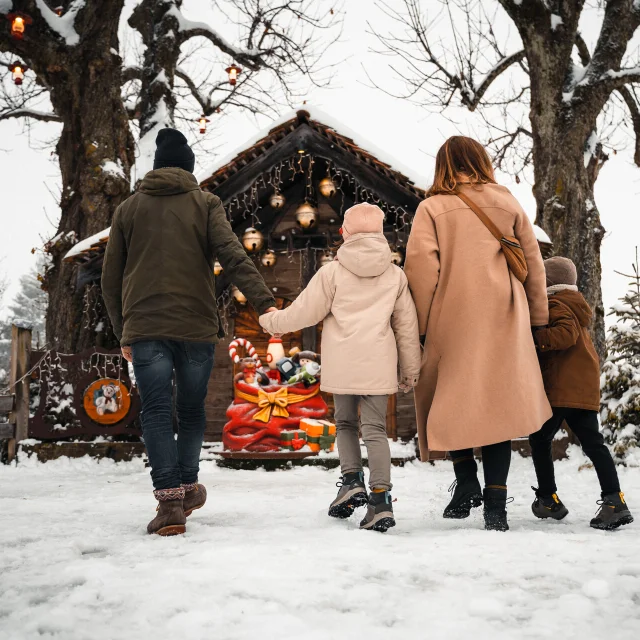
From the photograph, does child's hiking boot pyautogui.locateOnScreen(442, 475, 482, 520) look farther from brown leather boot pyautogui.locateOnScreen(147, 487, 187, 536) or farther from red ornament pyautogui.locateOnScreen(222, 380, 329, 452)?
red ornament pyautogui.locateOnScreen(222, 380, 329, 452)

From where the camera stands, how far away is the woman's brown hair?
151 inches

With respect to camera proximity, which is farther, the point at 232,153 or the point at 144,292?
the point at 232,153

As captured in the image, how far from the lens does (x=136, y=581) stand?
2.39 m

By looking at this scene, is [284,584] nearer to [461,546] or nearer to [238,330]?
[461,546]

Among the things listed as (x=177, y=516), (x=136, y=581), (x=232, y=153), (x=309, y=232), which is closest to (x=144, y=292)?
(x=177, y=516)

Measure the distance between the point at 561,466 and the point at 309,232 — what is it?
478 cm

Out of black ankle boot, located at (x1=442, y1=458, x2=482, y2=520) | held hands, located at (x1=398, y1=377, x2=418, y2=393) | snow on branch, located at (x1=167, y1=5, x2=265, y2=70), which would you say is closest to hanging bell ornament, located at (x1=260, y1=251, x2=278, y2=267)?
snow on branch, located at (x1=167, y1=5, x2=265, y2=70)

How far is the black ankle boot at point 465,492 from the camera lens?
3764 millimetres

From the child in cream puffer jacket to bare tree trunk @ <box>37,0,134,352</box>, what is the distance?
6559mm

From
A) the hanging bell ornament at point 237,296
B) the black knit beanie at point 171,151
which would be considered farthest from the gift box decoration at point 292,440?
the black knit beanie at point 171,151

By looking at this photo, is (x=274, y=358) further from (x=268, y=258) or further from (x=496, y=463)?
(x=496, y=463)

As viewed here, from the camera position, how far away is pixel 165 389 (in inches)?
142

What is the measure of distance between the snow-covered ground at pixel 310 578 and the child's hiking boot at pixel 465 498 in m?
0.06

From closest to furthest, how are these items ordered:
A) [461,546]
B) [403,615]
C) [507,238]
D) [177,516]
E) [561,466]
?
[403,615] < [461,546] < [177,516] < [507,238] < [561,466]
